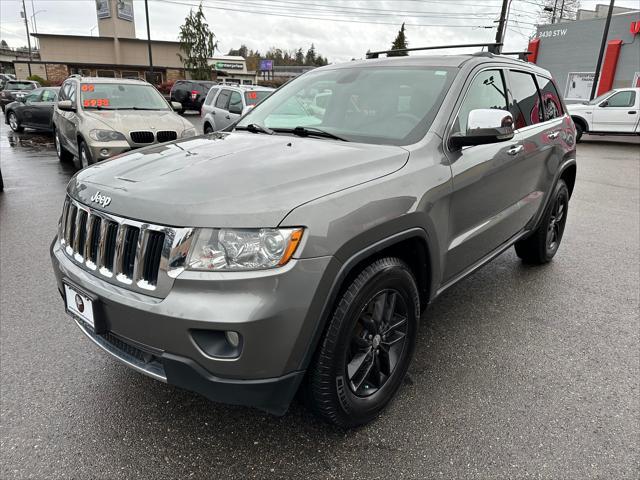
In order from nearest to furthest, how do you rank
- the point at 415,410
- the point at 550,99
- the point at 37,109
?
1. the point at 415,410
2. the point at 550,99
3. the point at 37,109

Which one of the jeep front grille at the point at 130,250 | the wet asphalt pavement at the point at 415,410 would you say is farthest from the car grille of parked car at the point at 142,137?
the jeep front grille at the point at 130,250

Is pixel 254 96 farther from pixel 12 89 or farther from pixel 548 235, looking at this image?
pixel 12 89

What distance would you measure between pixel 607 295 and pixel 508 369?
5.70 ft

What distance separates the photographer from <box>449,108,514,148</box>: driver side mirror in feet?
8.59

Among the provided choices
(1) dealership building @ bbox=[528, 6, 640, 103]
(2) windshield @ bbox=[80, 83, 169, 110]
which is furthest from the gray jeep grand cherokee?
(1) dealership building @ bbox=[528, 6, 640, 103]

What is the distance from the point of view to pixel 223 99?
42.7ft

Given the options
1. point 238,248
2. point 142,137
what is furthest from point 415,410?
point 142,137

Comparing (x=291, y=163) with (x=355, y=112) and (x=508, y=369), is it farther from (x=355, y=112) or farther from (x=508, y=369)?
(x=508, y=369)

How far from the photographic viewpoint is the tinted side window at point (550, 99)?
4.23 m

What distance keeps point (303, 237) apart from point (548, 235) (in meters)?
3.50

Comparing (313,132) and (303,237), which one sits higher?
(313,132)

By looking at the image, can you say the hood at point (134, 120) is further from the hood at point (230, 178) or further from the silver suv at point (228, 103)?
the hood at point (230, 178)

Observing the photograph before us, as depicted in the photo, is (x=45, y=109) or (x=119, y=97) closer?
(x=119, y=97)

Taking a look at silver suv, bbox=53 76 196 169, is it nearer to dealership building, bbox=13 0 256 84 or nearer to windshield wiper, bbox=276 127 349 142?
windshield wiper, bbox=276 127 349 142
